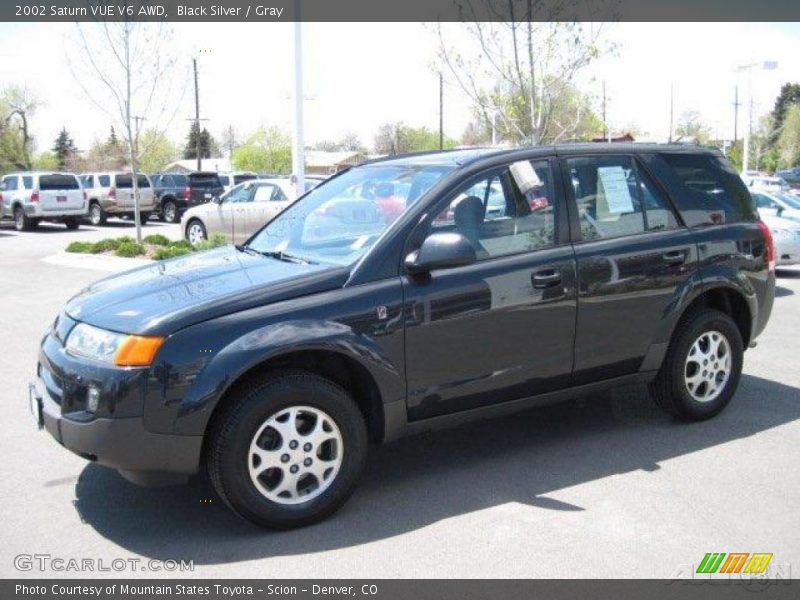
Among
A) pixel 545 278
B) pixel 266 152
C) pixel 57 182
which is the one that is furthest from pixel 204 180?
Answer: pixel 266 152

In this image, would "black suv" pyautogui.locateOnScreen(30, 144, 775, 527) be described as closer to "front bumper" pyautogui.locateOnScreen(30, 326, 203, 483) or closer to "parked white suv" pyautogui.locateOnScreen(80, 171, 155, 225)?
"front bumper" pyautogui.locateOnScreen(30, 326, 203, 483)

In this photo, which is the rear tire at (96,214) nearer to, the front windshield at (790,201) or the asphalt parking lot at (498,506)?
the front windshield at (790,201)

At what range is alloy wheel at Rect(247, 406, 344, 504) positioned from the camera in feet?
13.3

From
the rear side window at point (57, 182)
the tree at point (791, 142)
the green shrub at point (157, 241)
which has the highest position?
the tree at point (791, 142)

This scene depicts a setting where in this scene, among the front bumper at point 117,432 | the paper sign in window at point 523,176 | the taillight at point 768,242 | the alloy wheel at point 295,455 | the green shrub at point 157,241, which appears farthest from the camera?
the green shrub at point 157,241

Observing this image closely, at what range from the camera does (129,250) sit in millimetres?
15859

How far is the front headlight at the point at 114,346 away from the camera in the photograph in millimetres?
3848

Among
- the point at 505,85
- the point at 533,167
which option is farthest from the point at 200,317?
the point at 505,85

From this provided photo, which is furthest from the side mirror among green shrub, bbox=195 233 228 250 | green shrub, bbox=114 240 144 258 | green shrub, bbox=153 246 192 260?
green shrub, bbox=114 240 144 258

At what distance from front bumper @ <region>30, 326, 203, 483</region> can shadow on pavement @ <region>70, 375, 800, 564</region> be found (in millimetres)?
425

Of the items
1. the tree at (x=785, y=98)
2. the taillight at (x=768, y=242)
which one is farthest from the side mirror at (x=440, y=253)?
the tree at (x=785, y=98)

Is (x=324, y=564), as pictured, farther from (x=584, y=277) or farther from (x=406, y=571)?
(x=584, y=277)

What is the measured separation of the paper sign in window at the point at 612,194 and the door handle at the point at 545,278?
23.2 inches
